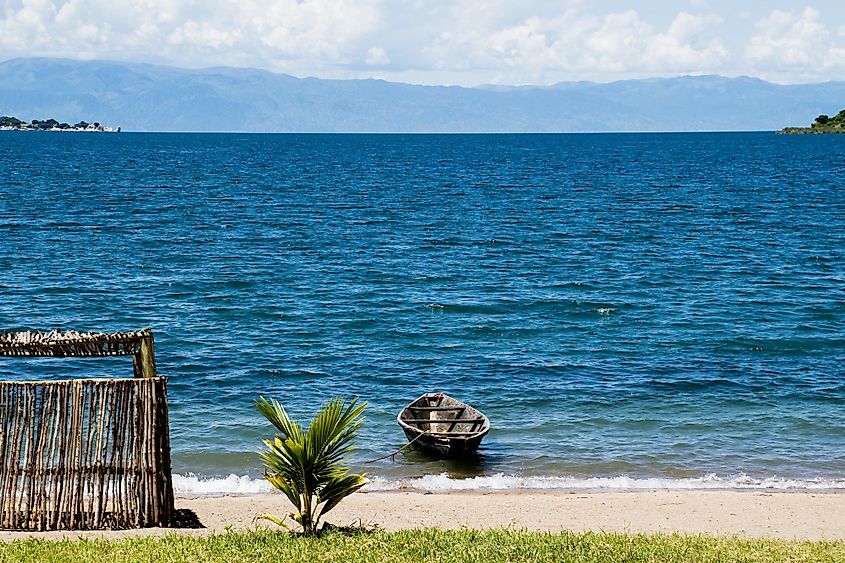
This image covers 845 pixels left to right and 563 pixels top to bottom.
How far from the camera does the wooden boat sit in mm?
23156

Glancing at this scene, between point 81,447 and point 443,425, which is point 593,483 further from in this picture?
point 81,447

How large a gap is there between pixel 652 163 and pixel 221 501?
134m

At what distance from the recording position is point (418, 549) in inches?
556

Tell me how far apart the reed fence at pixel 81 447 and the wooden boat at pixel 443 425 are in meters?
8.49

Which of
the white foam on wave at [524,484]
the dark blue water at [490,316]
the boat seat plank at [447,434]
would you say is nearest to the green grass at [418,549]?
the white foam on wave at [524,484]

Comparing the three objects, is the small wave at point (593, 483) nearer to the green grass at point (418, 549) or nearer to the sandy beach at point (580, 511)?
the sandy beach at point (580, 511)

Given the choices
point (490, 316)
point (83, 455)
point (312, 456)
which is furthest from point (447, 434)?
point (490, 316)

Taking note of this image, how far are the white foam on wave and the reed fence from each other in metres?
5.53

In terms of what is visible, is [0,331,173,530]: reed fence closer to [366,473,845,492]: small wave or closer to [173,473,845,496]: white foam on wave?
[173,473,845,496]: white foam on wave

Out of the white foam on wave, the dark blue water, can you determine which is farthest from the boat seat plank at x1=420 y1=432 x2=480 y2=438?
the white foam on wave

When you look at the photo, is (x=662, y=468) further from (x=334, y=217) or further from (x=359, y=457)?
(x=334, y=217)

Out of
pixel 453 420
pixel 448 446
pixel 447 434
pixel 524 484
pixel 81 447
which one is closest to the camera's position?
pixel 81 447

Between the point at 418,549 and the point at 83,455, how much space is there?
5.32 m

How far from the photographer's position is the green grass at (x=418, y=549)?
1373 cm
